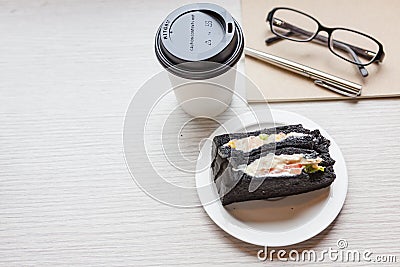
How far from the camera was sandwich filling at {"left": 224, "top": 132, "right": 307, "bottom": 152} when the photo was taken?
2.32 feet

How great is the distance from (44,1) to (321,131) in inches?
22.5

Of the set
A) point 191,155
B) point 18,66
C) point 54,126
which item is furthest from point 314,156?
point 18,66

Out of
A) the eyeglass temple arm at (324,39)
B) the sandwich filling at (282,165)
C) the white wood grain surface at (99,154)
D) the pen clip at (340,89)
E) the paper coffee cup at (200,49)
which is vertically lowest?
the white wood grain surface at (99,154)

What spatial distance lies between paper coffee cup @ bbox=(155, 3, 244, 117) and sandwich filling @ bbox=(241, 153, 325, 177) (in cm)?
14

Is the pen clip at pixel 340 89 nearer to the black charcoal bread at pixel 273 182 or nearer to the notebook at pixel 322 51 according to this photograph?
the notebook at pixel 322 51

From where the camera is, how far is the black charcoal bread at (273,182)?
68 cm

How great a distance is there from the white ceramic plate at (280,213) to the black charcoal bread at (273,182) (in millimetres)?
16

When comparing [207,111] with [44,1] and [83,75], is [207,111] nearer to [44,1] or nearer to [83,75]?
[83,75]

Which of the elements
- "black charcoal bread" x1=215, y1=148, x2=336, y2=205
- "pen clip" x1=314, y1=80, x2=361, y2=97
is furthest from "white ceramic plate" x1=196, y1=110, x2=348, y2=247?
"pen clip" x1=314, y1=80, x2=361, y2=97

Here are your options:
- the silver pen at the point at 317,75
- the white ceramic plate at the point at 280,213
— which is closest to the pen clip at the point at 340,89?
the silver pen at the point at 317,75

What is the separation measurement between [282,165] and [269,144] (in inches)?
1.4

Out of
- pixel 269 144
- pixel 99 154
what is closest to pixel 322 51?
pixel 269 144

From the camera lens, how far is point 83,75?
868 millimetres

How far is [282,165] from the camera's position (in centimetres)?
69
